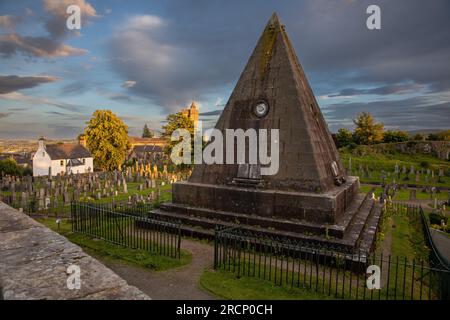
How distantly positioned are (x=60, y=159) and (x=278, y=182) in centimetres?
4647

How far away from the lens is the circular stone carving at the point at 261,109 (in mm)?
10516

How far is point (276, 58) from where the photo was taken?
428 inches

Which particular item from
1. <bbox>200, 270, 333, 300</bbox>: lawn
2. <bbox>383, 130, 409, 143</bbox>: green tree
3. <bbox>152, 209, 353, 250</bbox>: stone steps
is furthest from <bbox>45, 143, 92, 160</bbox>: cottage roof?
<bbox>383, 130, 409, 143</bbox>: green tree

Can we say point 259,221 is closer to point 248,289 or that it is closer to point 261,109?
point 248,289

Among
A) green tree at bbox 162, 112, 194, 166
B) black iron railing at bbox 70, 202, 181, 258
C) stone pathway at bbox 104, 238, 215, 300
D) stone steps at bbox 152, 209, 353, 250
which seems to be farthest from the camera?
green tree at bbox 162, 112, 194, 166

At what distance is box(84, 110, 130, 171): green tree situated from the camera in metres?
41.0

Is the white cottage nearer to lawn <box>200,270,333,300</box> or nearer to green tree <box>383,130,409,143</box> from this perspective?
lawn <box>200,270,333,300</box>

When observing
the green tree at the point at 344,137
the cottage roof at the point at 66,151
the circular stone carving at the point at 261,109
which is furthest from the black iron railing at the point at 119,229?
the green tree at the point at 344,137

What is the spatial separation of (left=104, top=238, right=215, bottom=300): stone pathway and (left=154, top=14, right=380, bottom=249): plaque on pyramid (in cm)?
204

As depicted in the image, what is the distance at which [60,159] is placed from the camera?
45.9 meters

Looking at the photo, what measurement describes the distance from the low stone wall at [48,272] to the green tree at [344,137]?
54.2 m

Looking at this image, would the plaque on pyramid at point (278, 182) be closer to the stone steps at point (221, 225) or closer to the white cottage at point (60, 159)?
the stone steps at point (221, 225)
